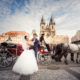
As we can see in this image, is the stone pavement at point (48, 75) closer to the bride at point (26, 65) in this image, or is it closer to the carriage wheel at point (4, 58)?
the bride at point (26, 65)

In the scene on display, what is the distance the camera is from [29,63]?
11.8ft

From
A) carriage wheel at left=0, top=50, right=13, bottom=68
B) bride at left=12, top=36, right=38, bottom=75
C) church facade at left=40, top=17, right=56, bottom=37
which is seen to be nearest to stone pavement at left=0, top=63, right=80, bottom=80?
bride at left=12, top=36, right=38, bottom=75

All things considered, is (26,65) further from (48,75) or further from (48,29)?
(48,29)

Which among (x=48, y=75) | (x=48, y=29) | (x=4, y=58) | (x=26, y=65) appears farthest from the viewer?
(x=48, y=29)

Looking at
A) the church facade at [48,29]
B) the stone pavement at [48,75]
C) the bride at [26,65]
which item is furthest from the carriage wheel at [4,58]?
the church facade at [48,29]

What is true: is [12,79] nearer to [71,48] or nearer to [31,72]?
[31,72]

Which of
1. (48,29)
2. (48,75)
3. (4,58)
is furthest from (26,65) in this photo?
(48,29)

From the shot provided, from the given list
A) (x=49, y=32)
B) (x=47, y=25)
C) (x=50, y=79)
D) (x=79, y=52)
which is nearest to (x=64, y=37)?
(x=49, y=32)

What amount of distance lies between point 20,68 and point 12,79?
0.64m

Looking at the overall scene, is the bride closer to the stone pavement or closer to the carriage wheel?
the stone pavement

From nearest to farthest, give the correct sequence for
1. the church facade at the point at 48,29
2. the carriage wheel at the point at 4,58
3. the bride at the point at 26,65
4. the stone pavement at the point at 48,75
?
the stone pavement at the point at 48,75
the bride at the point at 26,65
the carriage wheel at the point at 4,58
the church facade at the point at 48,29

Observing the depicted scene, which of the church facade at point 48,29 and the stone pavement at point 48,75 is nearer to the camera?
the stone pavement at point 48,75

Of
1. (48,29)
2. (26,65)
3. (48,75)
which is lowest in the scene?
(48,75)

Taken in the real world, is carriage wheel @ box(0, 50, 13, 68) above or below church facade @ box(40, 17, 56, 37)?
below
